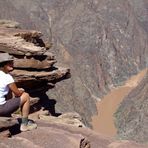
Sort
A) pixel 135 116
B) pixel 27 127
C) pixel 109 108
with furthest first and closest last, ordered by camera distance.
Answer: pixel 109 108
pixel 135 116
pixel 27 127

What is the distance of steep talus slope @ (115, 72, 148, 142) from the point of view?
2979 inches

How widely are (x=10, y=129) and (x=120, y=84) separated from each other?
132m

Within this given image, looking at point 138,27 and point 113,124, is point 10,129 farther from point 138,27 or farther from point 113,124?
point 138,27

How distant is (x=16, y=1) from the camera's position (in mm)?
154375

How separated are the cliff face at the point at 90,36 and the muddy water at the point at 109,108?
2852 mm

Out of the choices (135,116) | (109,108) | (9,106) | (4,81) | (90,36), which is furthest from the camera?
(90,36)

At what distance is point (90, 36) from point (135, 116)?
7236 centimetres

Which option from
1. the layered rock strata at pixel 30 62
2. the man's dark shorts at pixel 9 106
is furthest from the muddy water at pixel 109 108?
the man's dark shorts at pixel 9 106

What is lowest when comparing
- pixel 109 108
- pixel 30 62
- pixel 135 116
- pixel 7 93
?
pixel 109 108

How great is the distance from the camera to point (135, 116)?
87.7 m

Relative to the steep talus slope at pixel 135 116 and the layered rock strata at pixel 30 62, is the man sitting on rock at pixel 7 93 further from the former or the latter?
the steep talus slope at pixel 135 116

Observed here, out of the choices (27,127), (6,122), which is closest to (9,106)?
(6,122)

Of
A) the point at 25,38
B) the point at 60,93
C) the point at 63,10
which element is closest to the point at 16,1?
the point at 63,10

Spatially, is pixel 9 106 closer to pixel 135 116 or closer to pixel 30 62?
pixel 30 62
